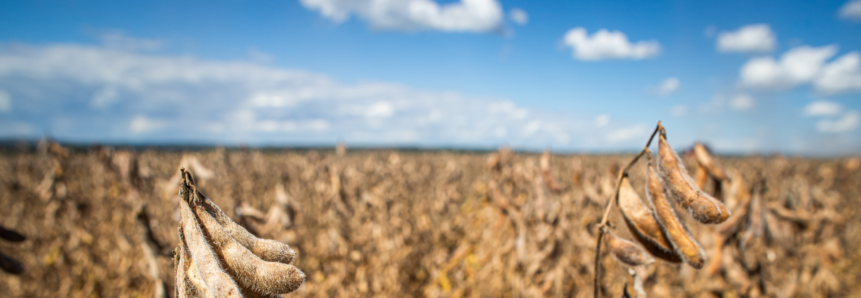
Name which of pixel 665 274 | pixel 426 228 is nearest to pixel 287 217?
pixel 426 228

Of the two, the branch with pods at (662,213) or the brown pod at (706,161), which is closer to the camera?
the branch with pods at (662,213)

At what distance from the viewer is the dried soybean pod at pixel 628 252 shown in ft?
4.31

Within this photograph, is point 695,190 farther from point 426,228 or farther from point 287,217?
point 426,228

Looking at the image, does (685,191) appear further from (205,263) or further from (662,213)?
(205,263)

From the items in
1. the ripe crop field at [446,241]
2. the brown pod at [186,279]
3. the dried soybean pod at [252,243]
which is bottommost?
the ripe crop field at [446,241]

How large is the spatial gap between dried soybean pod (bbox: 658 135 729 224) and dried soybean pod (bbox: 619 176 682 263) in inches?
4.3

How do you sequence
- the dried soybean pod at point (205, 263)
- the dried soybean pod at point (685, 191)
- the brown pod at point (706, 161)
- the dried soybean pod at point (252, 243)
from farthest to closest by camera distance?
the brown pod at point (706, 161), the dried soybean pod at point (685, 191), the dried soybean pod at point (252, 243), the dried soybean pod at point (205, 263)

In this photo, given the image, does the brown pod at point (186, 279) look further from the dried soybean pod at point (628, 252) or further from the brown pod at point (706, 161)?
the brown pod at point (706, 161)

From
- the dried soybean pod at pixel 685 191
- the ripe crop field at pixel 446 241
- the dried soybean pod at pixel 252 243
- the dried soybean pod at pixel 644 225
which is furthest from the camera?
the ripe crop field at pixel 446 241

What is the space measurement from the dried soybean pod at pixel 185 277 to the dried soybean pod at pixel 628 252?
4.21 feet

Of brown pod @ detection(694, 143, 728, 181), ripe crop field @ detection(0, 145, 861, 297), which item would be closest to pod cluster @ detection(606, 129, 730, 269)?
ripe crop field @ detection(0, 145, 861, 297)

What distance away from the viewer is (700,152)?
2.03 metres

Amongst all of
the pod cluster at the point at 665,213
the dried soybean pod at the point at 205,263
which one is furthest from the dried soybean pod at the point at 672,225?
the dried soybean pod at the point at 205,263

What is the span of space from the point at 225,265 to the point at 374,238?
6996mm
